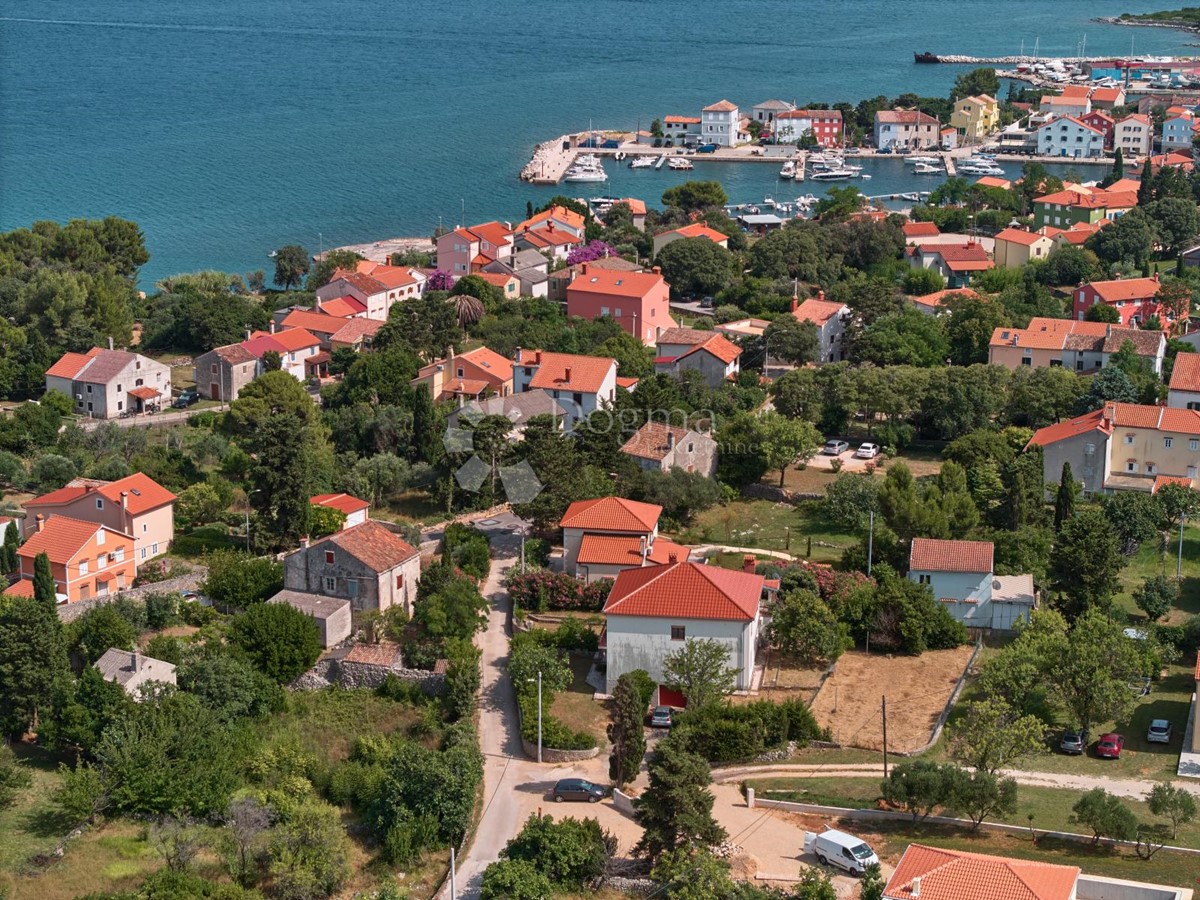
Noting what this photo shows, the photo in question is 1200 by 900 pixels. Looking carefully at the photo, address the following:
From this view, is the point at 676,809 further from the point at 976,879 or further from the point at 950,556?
the point at 950,556

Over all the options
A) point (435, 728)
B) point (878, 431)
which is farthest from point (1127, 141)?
point (435, 728)

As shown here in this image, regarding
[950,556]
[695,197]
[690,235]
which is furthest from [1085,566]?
[695,197]

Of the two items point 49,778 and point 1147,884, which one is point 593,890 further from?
point 49,778

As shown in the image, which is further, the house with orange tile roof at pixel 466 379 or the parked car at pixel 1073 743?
the house with orange tile roof at pixel 466 379

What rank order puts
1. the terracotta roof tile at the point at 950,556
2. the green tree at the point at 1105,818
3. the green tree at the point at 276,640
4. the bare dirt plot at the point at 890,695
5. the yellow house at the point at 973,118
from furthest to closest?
1. the yellow house at the point at 973,118
2. the terracotta roof tile at the point at 950,556
3. the green tree at the point at 276,640
4. the bare dirt plot at the point at 890,695
5. the green tree at the point at 1105,818

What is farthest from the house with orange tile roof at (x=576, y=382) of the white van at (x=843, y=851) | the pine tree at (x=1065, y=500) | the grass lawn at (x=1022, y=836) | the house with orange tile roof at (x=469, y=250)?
the white van at (x=843, y=851)

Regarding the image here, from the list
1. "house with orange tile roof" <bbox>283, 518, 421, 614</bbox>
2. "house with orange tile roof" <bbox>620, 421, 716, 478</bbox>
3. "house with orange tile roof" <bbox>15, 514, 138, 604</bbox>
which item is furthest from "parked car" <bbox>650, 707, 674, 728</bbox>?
"house with orange tile roof" <bbox>15, 514, 138, 604</bbox>

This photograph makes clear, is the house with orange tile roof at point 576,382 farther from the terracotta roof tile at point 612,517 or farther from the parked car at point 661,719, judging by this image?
the parked car at point 661,719
